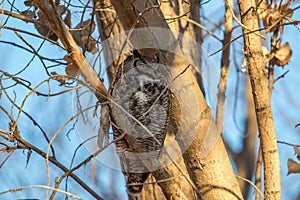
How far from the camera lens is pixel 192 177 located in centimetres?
171

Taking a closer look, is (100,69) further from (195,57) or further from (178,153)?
(195,57)

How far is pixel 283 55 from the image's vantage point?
7.38 ft

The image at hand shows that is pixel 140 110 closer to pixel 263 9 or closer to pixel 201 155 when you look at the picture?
pixel 201 155

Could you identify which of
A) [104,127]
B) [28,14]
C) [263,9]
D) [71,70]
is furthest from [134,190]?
[263,9]

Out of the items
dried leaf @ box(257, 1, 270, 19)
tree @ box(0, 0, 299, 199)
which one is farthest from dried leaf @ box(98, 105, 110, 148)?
dried leaf @ box(257, 1, 270, 19)

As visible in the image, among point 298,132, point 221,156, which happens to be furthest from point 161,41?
point 298,132

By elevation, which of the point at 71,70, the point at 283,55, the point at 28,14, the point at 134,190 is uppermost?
the point at 28,14

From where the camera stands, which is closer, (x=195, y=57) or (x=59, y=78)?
(x=59, y=78)

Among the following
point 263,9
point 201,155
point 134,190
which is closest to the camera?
point 201,155

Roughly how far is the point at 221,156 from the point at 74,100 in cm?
49

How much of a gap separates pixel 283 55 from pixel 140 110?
775mm

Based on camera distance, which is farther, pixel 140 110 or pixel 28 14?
pixel 28 14

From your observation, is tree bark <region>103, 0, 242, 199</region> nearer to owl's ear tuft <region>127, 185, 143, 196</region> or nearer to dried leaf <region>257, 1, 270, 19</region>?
owl's ear tuft <region>127, 185, 143, 196</region>

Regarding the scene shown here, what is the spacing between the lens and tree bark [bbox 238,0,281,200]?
1.75 meters
